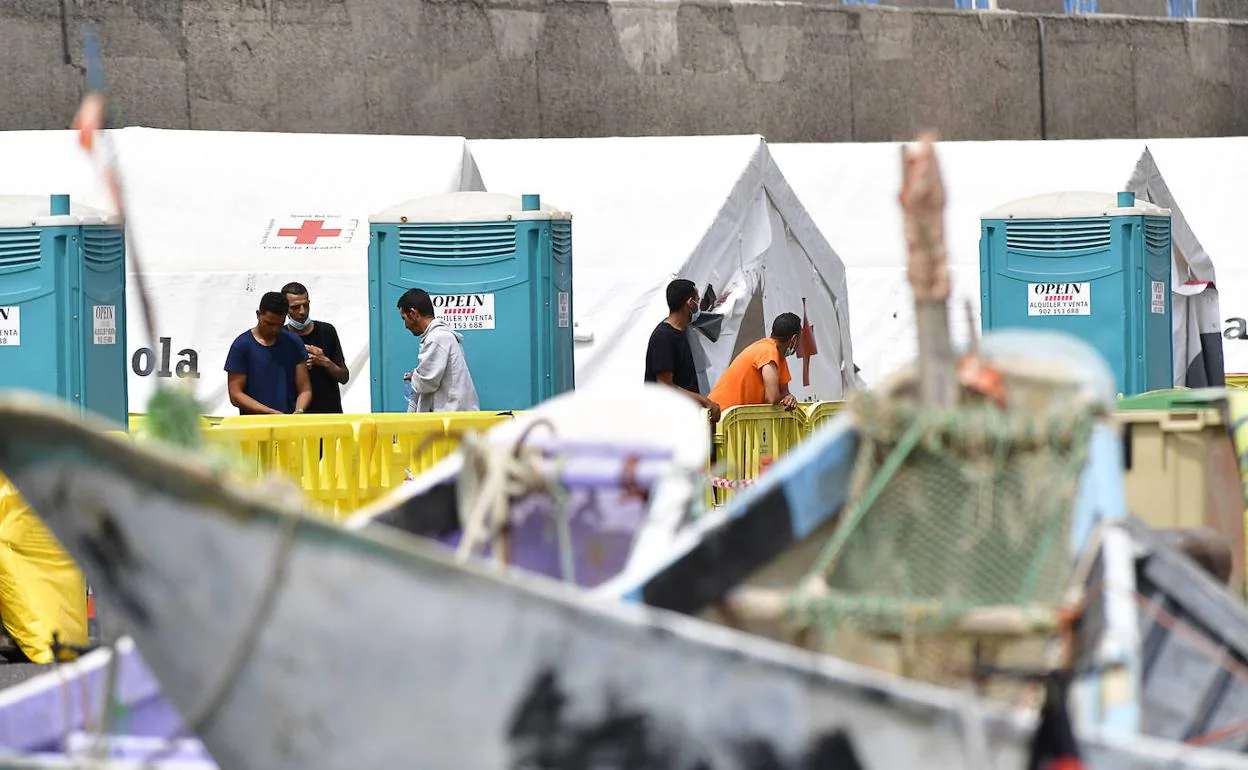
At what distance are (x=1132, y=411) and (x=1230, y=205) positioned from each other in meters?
14.3

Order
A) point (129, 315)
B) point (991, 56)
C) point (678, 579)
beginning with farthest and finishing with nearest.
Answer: point (991, 56) → point (129, 315) → point (678, 579)

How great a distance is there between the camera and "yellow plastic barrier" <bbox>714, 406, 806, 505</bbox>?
1131 centimetres

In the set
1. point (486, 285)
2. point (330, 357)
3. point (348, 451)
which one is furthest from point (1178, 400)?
point (330, 357)

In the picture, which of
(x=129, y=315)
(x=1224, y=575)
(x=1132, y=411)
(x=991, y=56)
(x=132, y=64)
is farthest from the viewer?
(x=991, y=56)

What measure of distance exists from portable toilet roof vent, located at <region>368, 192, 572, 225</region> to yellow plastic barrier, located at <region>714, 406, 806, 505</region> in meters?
1.71

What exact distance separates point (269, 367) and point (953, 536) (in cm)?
794

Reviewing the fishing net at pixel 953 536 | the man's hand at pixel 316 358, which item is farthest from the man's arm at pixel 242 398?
the fishing net at pixel 953 536

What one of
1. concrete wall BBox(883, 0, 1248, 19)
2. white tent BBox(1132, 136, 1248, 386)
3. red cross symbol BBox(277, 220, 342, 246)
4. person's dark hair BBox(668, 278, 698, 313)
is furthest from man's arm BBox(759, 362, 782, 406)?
concrete wall BBox(883, 0, 1248, 19)

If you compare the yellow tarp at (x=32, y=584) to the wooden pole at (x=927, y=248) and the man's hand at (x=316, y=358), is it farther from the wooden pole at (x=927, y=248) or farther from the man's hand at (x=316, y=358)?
the wooden pole at (x=927, y=248)

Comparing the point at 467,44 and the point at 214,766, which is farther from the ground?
the point at 467,44

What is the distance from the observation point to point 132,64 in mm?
18031

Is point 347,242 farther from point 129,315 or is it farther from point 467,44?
point 467,44

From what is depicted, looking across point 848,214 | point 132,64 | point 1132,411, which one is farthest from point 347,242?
point 1132,411

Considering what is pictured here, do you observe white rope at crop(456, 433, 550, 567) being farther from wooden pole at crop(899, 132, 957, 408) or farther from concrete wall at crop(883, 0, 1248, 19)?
concrete wall at crop(883, 0, 1248, 19)
